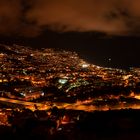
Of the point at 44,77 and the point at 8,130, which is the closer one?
the point at 8,130

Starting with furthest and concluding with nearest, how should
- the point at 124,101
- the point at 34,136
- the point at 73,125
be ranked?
1. the point at 124,101
2. the point at 73,125
3. the point at 34,136

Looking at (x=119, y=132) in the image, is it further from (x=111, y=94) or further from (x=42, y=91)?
(x=42, y=91)

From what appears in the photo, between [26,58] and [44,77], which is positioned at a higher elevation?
[26,58]

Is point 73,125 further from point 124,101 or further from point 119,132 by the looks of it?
A: point 124,101

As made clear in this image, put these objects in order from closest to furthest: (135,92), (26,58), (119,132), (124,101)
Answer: (119,132)
(124,101)
(135,92)
(26,58)

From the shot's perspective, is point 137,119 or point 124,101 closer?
point 137,119

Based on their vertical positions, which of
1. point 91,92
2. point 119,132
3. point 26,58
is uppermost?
point 26,58

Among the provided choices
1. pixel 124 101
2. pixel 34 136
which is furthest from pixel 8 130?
pixel 124 101

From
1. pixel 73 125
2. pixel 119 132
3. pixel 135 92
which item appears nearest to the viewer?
pixel 119 132

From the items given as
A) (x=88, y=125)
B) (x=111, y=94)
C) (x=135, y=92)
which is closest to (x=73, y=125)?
(x=88, y=125)
